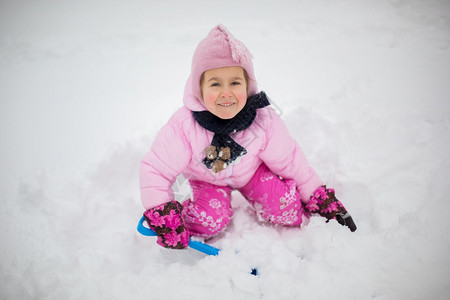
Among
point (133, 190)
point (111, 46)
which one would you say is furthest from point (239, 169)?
point (111, 46)

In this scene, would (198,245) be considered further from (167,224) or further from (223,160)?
(223,160)

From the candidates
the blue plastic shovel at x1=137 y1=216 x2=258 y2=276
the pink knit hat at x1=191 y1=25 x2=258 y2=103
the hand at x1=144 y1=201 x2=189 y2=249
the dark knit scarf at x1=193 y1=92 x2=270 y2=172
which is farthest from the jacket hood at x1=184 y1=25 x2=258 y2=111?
the blue plastic shovel at x1=137 y1=216 x2=258 y2=276

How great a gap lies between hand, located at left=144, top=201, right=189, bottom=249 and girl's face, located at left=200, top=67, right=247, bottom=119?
0.40 meters

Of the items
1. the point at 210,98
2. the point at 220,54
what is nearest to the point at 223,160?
the point at 210,98

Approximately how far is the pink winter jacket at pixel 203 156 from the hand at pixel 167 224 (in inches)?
1.2

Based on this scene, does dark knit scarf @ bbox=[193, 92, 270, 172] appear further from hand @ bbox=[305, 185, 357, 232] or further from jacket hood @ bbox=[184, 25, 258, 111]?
hand @ bbox=[305, 185, 357, 232]

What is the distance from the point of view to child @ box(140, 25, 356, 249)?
0.94 m

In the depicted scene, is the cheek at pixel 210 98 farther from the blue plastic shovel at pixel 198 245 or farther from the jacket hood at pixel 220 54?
the blue plastic shovel at pixel 198 245

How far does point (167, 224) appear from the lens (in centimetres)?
101

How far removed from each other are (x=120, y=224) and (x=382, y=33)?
225 centimetres

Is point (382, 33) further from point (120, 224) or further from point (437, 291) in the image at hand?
point (120, 224)

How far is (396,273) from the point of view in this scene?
0.95 m

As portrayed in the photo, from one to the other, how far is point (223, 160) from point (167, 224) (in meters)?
0.31

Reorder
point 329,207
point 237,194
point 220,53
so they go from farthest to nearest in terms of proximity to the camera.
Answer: point 237,194
point 329,207
point 220,53
